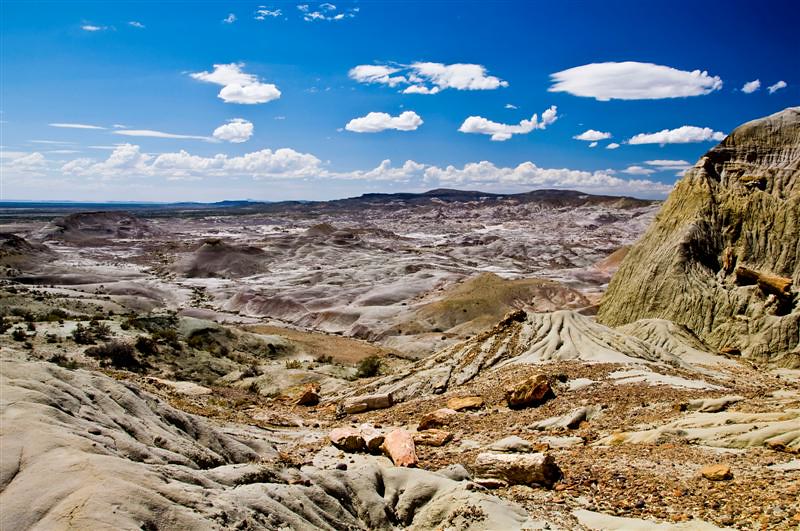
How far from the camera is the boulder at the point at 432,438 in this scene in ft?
33.8

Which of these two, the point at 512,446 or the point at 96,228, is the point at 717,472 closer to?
the point at 512,446

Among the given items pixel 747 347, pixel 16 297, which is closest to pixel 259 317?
pixel 16 297

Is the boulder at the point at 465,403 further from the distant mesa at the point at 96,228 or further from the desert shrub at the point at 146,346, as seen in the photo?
the distant mesa at the point at 96,228

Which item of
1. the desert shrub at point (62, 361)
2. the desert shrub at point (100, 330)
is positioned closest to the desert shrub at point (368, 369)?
the desert shrub at point (100, 330)

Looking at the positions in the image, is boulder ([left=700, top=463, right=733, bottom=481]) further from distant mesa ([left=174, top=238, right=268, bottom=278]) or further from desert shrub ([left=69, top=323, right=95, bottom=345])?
distant mesa ([left=174, top=238, right=268, bottom=278])

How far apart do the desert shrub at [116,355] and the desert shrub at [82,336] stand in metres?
0.73

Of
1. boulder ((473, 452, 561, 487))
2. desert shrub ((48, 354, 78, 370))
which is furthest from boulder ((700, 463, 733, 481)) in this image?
desert shrub ((48, 354, 78, 370))

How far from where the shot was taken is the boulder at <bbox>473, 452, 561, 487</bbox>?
→ 7750mm

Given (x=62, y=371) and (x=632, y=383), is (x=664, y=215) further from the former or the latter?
(x=62, y=371)

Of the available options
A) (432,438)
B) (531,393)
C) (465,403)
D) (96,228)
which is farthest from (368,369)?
(96,228)

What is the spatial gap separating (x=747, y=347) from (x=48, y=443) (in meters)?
22.2

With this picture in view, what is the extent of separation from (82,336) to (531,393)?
16.5 meters

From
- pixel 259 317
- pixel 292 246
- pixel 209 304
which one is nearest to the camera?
pixel 259 317

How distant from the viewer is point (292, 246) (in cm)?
8819
